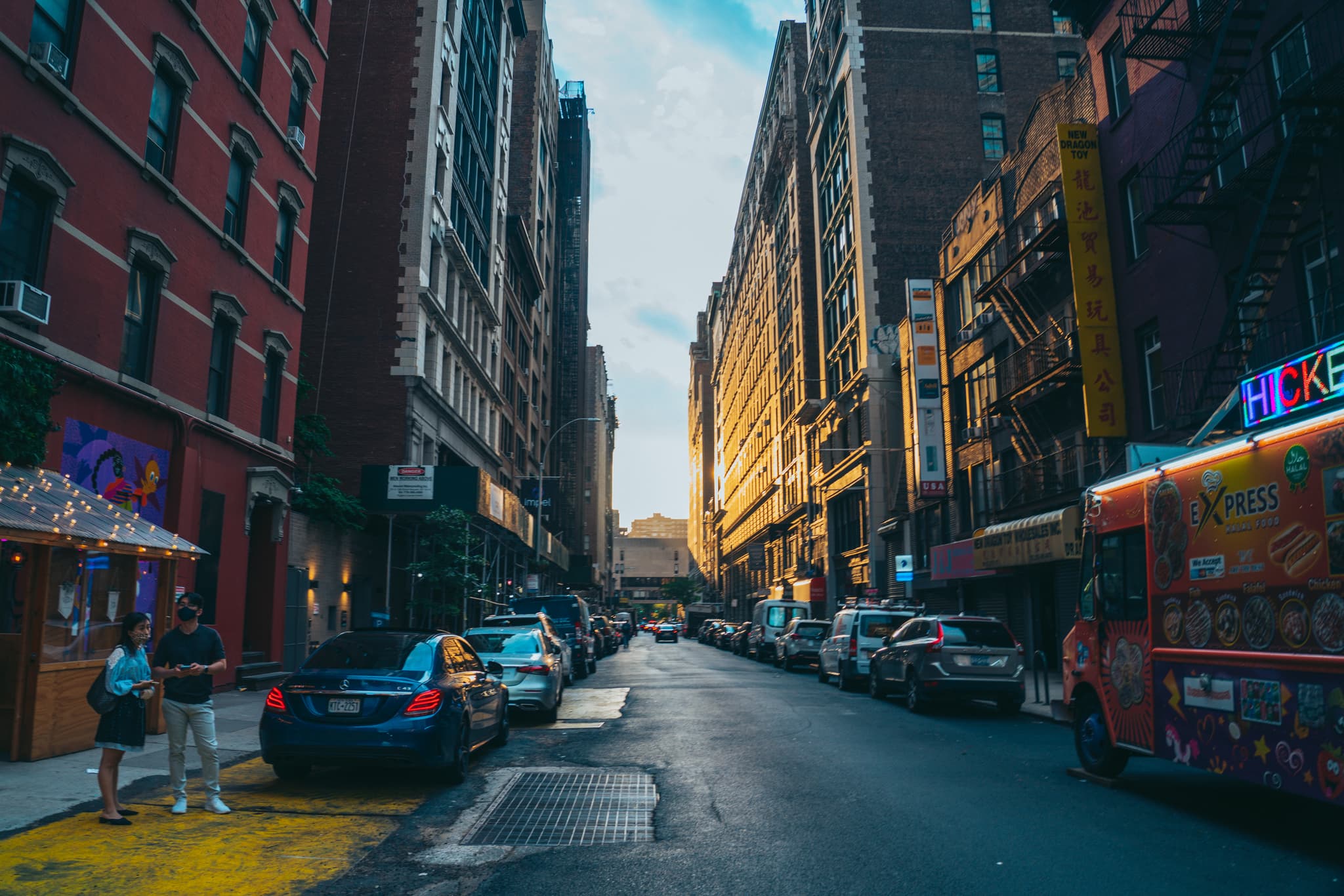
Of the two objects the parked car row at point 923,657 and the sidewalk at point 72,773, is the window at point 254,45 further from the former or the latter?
the parked car row at point 923,657

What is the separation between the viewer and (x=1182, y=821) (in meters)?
7.79

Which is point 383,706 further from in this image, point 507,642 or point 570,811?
point 507,642

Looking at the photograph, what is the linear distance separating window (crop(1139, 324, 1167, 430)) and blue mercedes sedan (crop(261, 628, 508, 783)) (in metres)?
16.5

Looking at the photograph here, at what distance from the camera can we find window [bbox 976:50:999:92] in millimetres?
44906

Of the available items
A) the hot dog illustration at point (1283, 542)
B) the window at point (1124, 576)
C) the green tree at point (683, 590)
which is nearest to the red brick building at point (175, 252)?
the window at point (1124, 576)

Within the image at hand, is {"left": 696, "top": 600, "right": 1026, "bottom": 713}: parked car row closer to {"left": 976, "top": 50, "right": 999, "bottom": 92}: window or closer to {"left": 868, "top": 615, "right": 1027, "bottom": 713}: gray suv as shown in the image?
{"left": 868, "top": 615, "right": 1027, "bottom": 713}: gray suv

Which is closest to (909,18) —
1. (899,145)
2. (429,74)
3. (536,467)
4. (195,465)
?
(899,145)

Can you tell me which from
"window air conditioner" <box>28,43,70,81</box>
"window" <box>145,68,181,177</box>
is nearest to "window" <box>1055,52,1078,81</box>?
"window" <box>145,68,181,177</box>

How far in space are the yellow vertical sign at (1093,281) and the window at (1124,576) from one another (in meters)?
12.5

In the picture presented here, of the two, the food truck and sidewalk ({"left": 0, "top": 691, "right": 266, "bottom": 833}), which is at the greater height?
the food truck

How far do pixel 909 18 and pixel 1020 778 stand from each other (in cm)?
4293

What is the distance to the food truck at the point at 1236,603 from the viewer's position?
256 inches

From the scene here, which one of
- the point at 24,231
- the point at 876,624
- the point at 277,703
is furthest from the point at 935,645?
the point at 24,231

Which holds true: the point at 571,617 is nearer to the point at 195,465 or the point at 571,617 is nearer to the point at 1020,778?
the point at 195,465
